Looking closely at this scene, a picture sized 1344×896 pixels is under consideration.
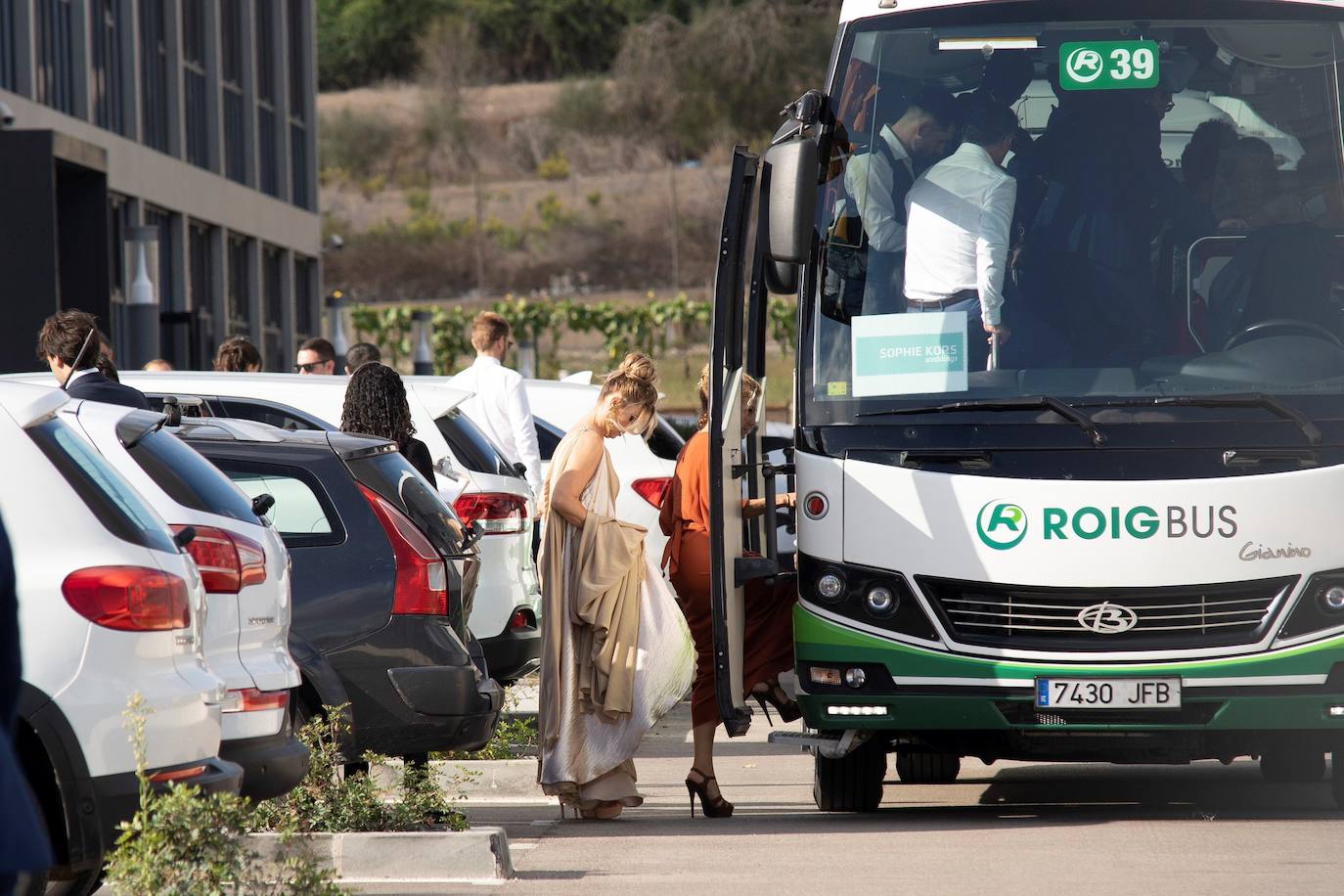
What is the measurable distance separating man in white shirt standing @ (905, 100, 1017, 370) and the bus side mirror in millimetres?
543

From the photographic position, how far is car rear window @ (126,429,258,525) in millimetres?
6969

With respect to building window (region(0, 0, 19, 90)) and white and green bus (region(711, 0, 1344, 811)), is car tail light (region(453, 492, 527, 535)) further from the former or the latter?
building window (region(0, 0, 19, 90))

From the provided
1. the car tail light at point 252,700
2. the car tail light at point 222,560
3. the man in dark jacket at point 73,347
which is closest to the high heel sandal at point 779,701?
the man in dark jacket at point 73,347

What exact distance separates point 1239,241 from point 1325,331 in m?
0.51

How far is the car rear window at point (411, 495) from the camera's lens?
29.2 feet

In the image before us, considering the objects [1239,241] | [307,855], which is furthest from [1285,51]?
[307,855]

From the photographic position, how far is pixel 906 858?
8.24 m

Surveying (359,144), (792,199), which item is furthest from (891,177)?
(359,144)

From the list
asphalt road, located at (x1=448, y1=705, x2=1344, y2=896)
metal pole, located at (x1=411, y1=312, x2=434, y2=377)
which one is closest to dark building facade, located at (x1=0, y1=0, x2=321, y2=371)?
metal pole, located at (x1=411, y1=312, x2=434, y2=377)

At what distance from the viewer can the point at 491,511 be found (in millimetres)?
11633

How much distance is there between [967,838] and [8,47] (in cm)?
1749

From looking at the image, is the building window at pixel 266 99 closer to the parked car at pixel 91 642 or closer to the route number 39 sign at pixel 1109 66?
the route number 39 sign at pixel 1109 66

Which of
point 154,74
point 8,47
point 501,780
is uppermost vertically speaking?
point 154,74

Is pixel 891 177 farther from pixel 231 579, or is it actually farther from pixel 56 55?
pixel 56 55
